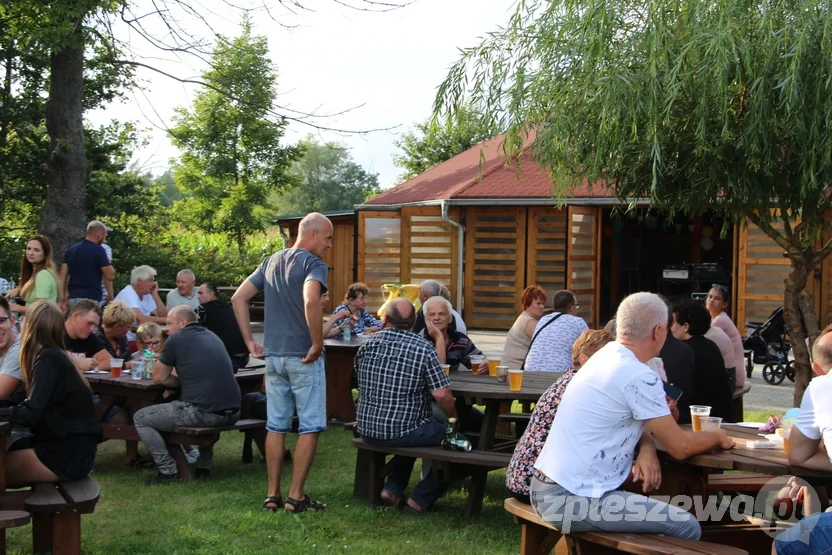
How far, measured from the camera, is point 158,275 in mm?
21812

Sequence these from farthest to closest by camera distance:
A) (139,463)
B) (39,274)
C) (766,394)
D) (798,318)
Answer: (766,394) < (39,274) < (798,318) < (139,463)

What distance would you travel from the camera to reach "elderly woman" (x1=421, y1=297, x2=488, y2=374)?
7.64 meters

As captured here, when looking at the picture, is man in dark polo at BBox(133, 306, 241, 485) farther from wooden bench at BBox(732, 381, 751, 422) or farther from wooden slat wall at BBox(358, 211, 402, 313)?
wooden slat wall at BBox(358, 211, 402, 313)

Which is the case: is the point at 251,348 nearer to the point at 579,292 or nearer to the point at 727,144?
the point at 727,144

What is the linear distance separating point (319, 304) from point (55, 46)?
8167 millimetres

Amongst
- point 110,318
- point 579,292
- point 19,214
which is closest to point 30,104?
point 19,214

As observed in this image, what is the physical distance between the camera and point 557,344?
24.1 feet

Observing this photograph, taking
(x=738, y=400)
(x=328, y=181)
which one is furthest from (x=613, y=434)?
(x=328, y=181)

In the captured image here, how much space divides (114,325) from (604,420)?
17.0ft

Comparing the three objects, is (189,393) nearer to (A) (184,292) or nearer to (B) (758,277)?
(A) (184,292)

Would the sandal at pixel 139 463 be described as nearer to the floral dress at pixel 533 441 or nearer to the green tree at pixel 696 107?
the floral dress at pixel 533 441

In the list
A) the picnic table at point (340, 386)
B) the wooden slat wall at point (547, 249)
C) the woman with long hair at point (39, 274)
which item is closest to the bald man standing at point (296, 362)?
the picnic table at point (340, 386)

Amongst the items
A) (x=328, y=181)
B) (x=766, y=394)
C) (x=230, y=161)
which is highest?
(x=328, y=181)

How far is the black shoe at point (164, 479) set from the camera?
22.5 ft
